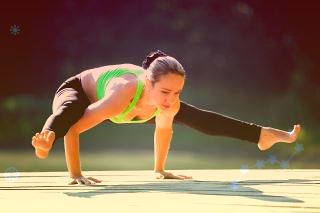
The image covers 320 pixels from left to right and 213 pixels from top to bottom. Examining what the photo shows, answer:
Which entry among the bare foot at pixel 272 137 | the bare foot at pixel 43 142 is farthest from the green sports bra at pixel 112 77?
the bare foot at pixel 272 137

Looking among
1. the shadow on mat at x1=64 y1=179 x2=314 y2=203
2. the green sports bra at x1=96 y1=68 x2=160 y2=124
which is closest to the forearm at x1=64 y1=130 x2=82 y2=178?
the shadow on mat at x1=64 y1=179 x2=314 y2=203

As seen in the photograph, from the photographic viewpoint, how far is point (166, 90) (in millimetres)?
2586

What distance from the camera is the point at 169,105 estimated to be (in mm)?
2664

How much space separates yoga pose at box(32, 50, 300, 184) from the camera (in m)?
2.56

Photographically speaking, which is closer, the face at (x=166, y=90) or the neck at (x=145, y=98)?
the face at (x=166, y=90)

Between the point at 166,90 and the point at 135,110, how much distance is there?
13.7 inches

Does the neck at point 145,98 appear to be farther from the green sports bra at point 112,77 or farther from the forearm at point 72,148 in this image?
the forearm at point 72,148

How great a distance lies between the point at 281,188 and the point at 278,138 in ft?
2.33

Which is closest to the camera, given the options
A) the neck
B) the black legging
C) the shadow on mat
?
the shadow on mat

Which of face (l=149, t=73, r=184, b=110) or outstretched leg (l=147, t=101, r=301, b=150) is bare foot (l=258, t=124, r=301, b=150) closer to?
outstretched leg (l=147, t=101, r=301, b=150)

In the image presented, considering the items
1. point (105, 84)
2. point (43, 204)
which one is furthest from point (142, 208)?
point (105, 84)

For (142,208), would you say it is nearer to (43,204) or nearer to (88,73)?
(43,204)

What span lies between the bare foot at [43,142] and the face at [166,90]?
1.88 feet

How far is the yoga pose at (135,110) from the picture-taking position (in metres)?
2.56
